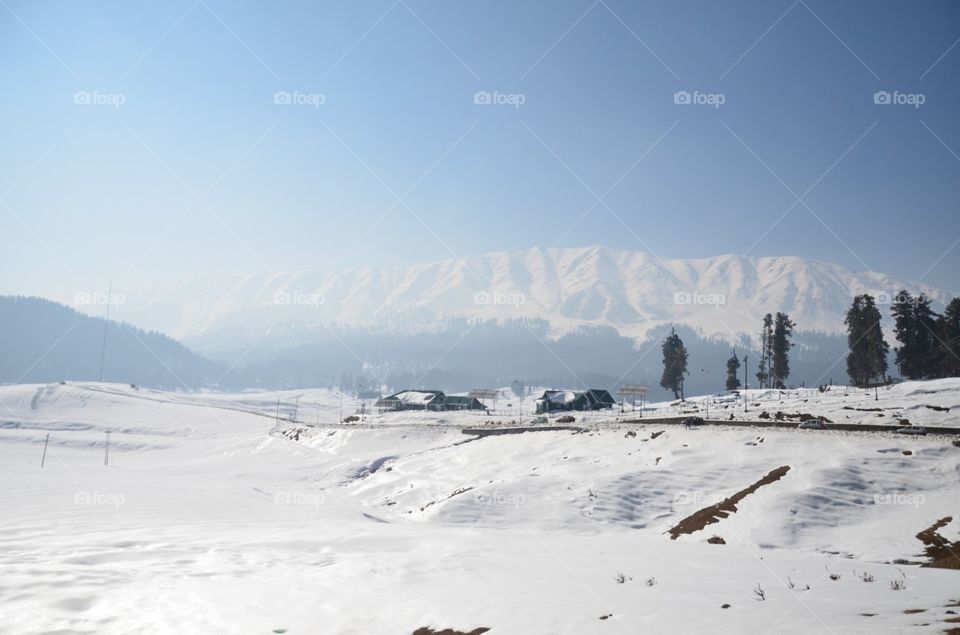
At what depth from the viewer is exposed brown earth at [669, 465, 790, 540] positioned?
1152 inches

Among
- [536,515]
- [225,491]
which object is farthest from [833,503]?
[225,491]

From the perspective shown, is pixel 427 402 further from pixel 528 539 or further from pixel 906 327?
pixel 528 539

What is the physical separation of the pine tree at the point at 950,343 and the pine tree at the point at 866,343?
6733 millimetres

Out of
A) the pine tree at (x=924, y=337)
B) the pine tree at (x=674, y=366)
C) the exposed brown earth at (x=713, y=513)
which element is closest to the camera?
the exposed brown earth at (x=713, y=513)

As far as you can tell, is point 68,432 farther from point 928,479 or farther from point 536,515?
point 928,479

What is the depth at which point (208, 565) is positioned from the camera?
16906 millimetres

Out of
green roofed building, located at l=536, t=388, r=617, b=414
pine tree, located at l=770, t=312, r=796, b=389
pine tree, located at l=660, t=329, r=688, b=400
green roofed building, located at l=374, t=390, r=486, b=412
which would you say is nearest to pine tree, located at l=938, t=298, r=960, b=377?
pine tree, located at l=770, t=312, r=796, b=389

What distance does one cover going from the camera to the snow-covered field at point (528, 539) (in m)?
12.0

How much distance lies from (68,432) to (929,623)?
5413 inches

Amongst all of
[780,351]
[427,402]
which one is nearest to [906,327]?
[780,351]

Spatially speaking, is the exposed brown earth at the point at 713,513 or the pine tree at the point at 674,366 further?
the pine tree at the point at 674,366

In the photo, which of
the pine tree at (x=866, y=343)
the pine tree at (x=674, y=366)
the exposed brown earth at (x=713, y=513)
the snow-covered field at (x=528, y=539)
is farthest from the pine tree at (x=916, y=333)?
the exposed brown earth at (x=713, y=513)

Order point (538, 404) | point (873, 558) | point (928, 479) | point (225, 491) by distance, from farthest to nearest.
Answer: point (538, 404) < point (225, 491) < point (928, 479) < point (873, 558)

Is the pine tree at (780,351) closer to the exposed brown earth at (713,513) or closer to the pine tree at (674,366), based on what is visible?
→ the pine tree at (674,366)
